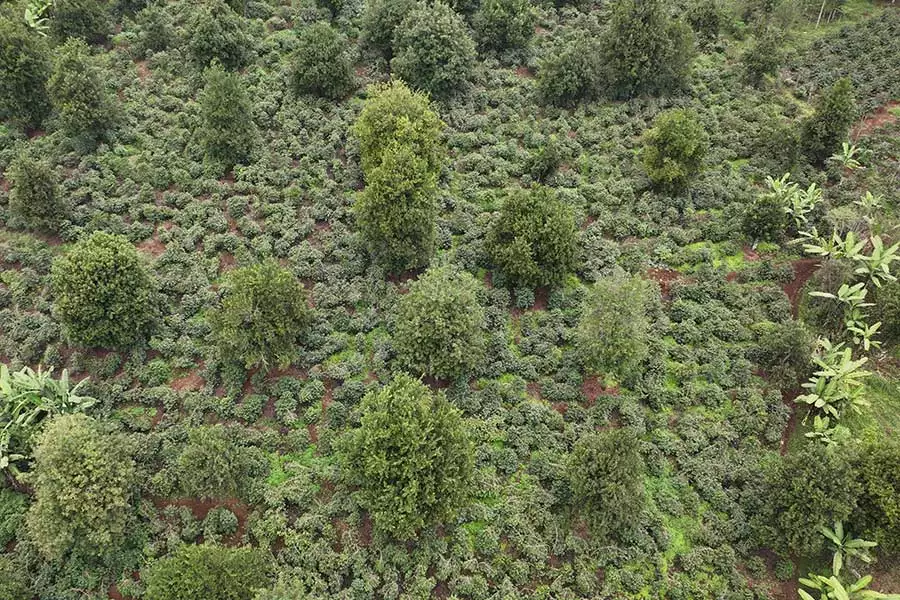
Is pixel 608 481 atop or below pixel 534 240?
below

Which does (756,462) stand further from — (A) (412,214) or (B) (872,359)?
(A) (412,214)

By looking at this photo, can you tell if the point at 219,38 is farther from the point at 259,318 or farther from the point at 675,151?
the point at 675,151

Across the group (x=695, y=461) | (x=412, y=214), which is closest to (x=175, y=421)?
(x=412, y=214)

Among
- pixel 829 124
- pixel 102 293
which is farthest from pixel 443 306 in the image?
pixel 829 124

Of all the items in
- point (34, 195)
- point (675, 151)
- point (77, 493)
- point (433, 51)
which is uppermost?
point (433, 51)

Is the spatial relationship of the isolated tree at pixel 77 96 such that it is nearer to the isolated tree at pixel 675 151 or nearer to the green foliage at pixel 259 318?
the green foliage at pixel 259 318
